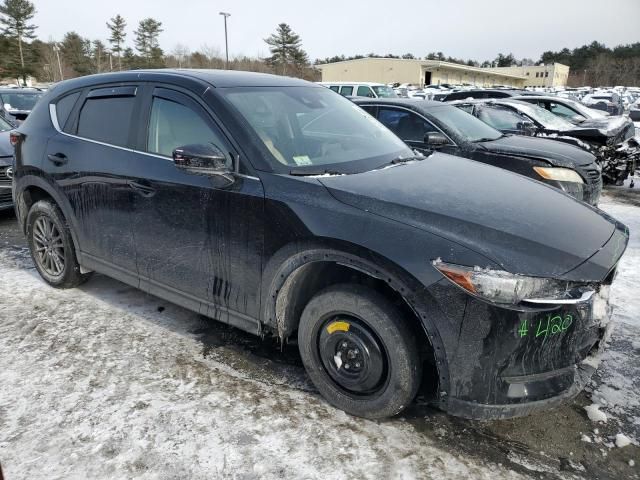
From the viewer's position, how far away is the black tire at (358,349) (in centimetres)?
240

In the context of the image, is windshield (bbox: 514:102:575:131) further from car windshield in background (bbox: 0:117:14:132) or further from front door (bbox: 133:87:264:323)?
car windshield in background (bbox: 0:117:14:132)

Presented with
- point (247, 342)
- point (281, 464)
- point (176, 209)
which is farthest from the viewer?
point (247, 342)

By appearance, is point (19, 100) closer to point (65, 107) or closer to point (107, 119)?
point (65, 107)

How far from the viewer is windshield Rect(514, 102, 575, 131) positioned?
9745 millimetres

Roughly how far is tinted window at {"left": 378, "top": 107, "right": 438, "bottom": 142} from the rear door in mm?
3665

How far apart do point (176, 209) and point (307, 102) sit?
47.9 inches

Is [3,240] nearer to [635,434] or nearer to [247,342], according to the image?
[247,342]

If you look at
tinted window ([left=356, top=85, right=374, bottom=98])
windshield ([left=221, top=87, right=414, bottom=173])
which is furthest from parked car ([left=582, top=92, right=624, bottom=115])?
windshield ([left=221, top=87, right=414, bottom=173])

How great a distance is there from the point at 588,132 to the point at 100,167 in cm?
867

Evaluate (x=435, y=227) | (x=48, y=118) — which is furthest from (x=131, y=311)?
(x=435, y=227)

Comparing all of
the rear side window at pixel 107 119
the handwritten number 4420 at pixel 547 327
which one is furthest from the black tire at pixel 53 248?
the handwritten number 4420 at pixel 547 327

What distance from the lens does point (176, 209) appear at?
3129 millimetres

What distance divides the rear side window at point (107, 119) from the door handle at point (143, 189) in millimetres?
339

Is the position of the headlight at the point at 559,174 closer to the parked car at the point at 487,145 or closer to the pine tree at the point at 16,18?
the parked car at the point at 487,145
